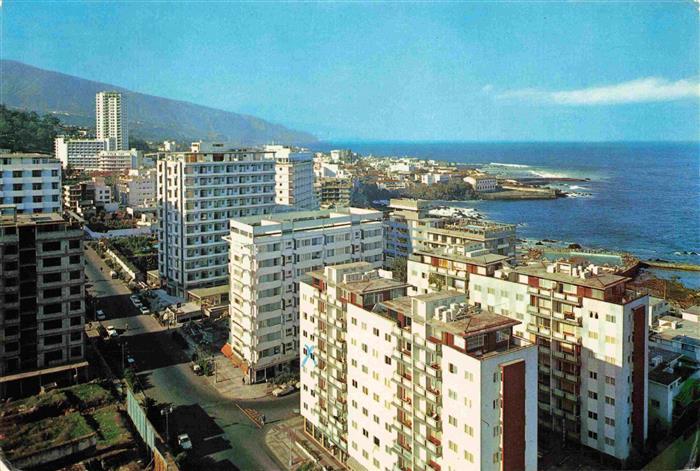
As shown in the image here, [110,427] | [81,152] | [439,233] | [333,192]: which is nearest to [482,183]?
[333,192]

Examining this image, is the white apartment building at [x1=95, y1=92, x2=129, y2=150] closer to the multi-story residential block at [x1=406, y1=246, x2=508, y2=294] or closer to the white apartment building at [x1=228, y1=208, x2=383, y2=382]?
the white apartment building at [x1=228, y1=208, x2=383, y2=382]

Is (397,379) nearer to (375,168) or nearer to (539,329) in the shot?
(539,329)

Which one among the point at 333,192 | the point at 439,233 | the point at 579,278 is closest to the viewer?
the point at 579,278

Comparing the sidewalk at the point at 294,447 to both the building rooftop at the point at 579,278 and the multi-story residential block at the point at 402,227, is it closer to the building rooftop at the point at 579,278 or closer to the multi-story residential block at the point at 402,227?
the building rooftop at the point at 579,278

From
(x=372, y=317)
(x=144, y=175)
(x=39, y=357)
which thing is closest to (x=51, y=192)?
(x=39, y=357)

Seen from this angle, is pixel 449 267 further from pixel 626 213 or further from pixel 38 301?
pixel 626 213
